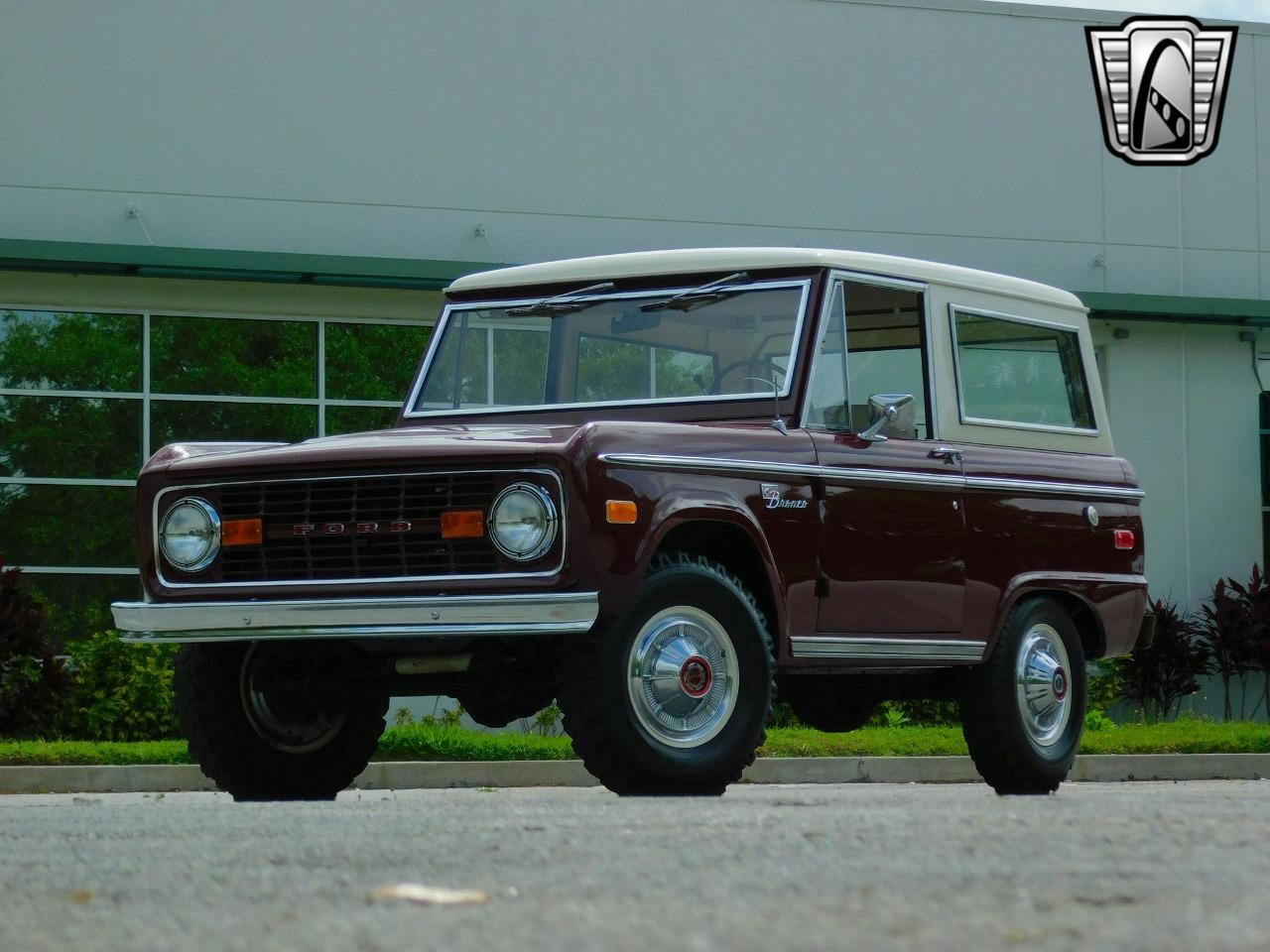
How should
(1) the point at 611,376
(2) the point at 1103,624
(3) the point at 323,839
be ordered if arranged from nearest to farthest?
(3) the point at 323,839, (1) the point at 611,376, (2) the point at 1103,624

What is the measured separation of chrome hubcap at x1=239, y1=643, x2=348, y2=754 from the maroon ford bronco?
13mm

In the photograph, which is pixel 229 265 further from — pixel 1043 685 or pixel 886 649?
pixel 886 649

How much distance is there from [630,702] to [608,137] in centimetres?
1412

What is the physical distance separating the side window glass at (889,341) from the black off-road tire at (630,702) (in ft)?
5.46

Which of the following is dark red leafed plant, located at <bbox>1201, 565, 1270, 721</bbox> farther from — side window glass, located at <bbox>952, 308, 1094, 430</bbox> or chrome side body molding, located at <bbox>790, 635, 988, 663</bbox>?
chrome side body molding, located at <bbox>790, 635, 988, 663</bbox>

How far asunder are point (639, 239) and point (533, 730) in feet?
18.6

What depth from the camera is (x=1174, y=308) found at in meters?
22.2

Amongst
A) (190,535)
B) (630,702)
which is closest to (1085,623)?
(630,702)

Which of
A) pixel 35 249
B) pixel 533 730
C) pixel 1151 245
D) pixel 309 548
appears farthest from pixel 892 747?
pixel 1151 245

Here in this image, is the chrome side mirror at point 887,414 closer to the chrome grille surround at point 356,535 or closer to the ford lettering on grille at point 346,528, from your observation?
the chrome grille surround at point 356,535

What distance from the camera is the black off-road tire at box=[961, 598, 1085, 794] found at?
31.1 ft

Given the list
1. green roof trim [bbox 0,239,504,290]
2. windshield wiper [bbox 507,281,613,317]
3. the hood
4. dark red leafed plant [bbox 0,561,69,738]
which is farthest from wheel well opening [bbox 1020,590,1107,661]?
green roof trim [bbox 0,239,504,290]

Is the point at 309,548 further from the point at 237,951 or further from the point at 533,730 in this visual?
the point at 533,730

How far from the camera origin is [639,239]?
20906 millimetres
